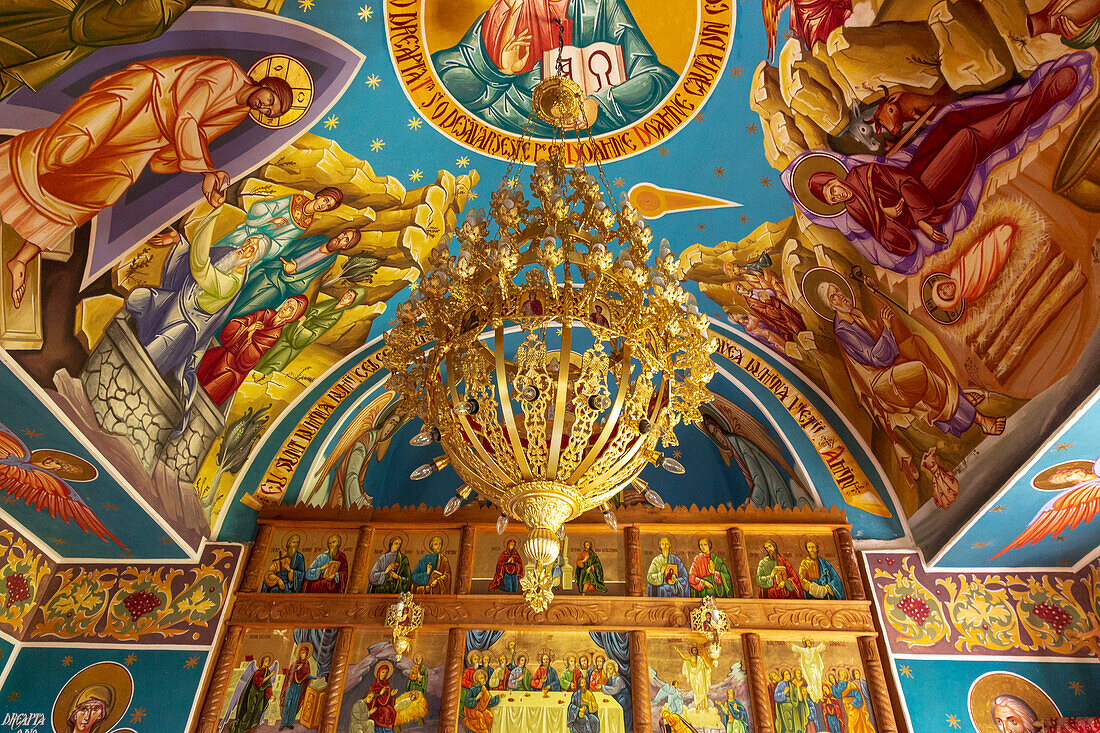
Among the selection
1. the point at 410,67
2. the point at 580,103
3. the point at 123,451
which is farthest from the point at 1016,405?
the point at 123,451

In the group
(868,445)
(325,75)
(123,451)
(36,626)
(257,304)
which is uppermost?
(325,75)

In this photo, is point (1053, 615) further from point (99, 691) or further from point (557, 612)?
point (99, 691)

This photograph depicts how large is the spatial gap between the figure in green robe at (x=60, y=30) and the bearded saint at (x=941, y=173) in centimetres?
560

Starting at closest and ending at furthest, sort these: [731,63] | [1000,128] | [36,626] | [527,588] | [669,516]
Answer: [527,588] → [1000,128] → [731,63] → [36,626] → [669,516]

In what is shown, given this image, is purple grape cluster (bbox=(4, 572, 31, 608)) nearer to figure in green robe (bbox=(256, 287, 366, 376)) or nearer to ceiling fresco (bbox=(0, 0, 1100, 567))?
ceiling fresco (bbox=(0, 0, 1100, 567))

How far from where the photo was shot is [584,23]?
20.7 feet

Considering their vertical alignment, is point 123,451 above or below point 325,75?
below

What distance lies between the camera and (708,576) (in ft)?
25.7

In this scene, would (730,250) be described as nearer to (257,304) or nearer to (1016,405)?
(1016,405)

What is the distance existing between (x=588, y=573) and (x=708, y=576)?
4.26ft

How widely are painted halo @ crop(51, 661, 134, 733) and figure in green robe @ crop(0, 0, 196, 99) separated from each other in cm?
553

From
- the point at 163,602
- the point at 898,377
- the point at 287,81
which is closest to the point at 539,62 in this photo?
the point at 287,81

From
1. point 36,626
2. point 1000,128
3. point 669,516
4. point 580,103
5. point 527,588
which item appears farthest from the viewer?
point 669,516

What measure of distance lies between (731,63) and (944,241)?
247cm
